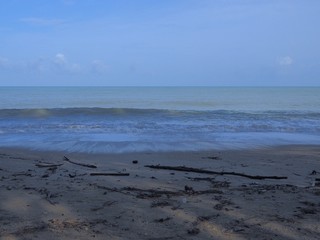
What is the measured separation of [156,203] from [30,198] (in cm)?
161

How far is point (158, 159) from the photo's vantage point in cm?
888

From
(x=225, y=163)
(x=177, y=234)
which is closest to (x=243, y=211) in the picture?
(x=177, y=234)

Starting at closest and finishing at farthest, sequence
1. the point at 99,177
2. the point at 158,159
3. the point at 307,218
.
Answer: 1. the point at 307,218
2. the point at 99,177
3. the point at 158,159

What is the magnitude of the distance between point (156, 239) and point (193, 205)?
109 centimetres

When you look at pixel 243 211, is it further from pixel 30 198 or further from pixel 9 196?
pixel 9 196

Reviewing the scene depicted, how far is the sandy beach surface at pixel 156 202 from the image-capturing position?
372 cm

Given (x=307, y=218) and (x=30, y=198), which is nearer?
(x=307, y=218)

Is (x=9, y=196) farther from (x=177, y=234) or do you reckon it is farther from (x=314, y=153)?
(x=314, y=153)

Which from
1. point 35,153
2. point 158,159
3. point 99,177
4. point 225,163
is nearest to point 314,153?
point 225,163

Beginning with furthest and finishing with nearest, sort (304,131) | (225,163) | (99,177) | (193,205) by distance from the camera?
(304,131)
(225,163)
(99,177)
(193,205)

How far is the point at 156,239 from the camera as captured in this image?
353 centimetres

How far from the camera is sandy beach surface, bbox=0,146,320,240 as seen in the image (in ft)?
12.2

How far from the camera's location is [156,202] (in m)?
4.63

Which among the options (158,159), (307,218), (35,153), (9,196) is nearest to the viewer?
(307,218)
